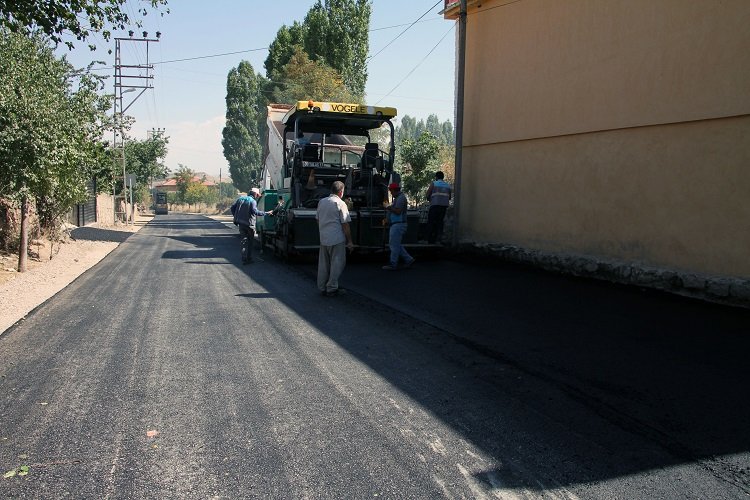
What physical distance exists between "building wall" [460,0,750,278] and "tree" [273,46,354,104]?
66.6 feet

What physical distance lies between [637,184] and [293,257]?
6.90 meters

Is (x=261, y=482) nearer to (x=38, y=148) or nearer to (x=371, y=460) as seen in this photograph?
(x=371, y=460)

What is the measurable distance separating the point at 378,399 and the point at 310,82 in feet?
106

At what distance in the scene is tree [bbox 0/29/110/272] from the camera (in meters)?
10.6

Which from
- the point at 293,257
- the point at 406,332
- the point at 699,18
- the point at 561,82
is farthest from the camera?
the point at 293,257

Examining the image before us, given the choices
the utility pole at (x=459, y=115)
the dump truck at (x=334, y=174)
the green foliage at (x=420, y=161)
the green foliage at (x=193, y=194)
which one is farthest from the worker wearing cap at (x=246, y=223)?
the green foliage at (x=193, y=194)

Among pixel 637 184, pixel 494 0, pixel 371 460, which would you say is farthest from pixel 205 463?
pixel 494 0

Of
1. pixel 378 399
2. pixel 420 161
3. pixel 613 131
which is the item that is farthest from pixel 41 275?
pixel 420 161

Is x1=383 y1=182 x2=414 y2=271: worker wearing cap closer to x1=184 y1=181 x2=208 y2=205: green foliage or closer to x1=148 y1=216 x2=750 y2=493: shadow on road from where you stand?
x1=148 y1=216 x2=750 y2=493: shadow on road

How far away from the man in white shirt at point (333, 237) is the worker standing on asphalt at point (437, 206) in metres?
5.28

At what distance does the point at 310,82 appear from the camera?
34.8 meters

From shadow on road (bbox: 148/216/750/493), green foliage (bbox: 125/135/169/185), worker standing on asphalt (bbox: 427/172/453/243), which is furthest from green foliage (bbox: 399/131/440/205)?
green foliage (bbox: 125/135/169/185)

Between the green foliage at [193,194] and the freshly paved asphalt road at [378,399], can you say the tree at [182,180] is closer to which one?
the green foliage at [193,194]

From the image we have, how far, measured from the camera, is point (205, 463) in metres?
3.53
